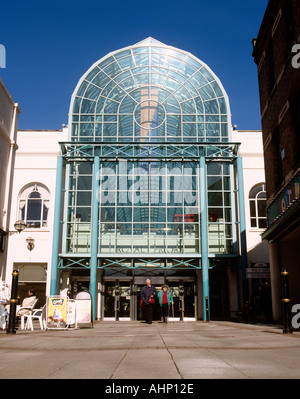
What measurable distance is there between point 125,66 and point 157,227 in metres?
10.3

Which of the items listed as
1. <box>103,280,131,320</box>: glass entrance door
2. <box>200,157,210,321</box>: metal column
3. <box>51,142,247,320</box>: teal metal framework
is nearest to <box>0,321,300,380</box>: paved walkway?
<box>200,157,210,321</box>: metal column

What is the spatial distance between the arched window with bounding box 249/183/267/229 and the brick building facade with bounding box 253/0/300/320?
6.88 meters

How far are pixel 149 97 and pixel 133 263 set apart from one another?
1013cm

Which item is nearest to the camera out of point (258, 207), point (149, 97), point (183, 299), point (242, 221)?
point (242, 221)

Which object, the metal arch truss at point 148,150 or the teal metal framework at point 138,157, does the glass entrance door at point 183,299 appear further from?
the metal arch truss at point 148,150

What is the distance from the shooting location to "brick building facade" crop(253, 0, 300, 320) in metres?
15.6

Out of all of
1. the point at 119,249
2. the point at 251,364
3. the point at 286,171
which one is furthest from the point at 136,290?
the point at 251,364

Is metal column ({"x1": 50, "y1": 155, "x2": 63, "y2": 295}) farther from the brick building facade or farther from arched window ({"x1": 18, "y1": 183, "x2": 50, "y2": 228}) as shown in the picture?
the brick building facade

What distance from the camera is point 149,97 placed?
27.9m

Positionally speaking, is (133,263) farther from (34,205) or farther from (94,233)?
(34,205)

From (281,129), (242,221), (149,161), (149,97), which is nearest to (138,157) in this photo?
(149,161)

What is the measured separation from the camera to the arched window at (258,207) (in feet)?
87.1
